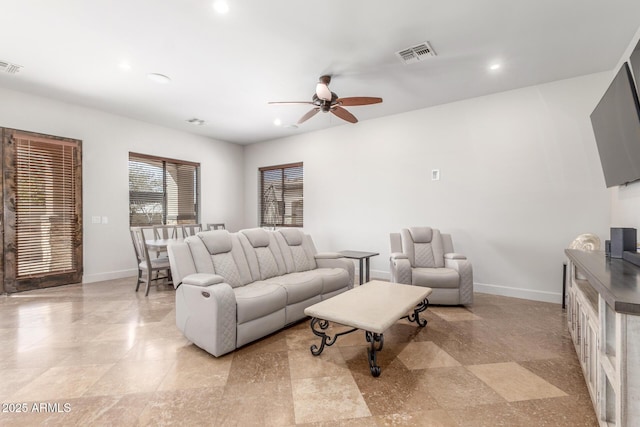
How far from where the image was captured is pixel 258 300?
102 inches

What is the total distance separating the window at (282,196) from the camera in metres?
6.39

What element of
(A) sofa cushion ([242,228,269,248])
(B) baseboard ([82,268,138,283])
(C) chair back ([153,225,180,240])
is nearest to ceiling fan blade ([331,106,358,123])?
(A) sofa cushion ([242,228,269,248])

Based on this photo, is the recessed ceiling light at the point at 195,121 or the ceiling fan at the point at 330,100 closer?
the ceiling fan at the point at 330,100

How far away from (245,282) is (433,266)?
8.44 feet

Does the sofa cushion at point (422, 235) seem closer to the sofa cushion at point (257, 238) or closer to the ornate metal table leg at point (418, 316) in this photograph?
the ornate metal table leg at point (418, 316)

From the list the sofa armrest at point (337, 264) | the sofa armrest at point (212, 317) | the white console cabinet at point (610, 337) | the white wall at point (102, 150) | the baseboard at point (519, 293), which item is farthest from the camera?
the white wall at point (102, 150)

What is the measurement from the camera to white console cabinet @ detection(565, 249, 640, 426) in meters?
1.21

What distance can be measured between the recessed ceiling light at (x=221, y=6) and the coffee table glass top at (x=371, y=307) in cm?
260

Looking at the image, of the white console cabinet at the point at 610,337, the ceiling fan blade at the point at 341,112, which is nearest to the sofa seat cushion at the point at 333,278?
the ceiling fan blade at the point at 341,112

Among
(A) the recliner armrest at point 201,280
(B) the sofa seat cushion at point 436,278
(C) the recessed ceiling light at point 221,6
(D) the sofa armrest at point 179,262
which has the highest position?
(C) the recessed ceiling light at point 221,6

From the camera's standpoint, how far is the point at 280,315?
9.29 ft

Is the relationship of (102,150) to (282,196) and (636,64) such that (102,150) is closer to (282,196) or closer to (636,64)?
A: (282,196)

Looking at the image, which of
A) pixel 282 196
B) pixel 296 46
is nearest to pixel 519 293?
pixel 296 46

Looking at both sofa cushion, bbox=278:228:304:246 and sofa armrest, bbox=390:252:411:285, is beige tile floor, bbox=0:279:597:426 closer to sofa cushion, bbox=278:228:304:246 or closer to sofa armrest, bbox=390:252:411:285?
sofa armrest, bbox=390:252:411:285
